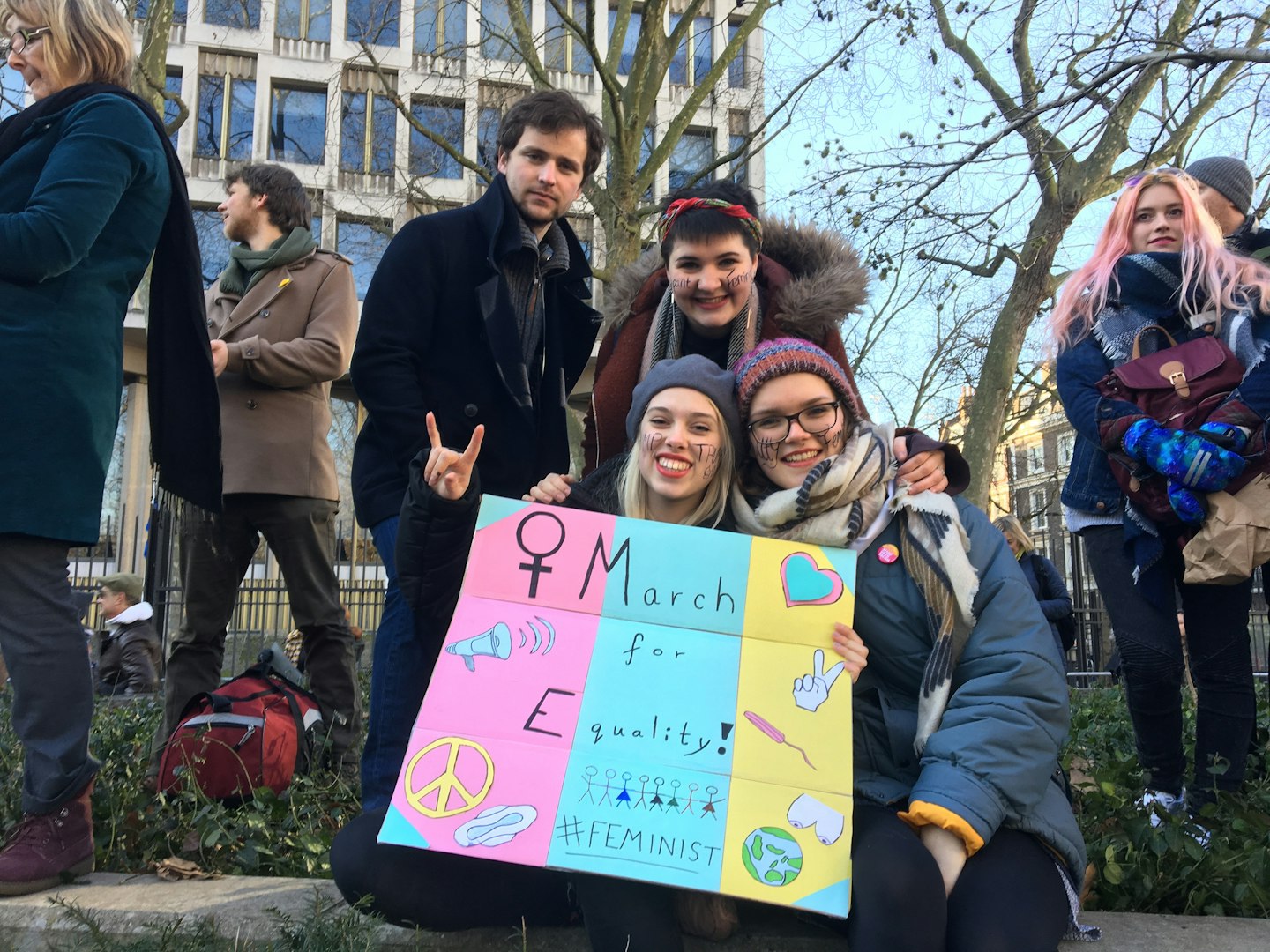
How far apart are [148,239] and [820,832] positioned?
2227 mm

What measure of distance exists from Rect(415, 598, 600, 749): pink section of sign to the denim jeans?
44 centimetres

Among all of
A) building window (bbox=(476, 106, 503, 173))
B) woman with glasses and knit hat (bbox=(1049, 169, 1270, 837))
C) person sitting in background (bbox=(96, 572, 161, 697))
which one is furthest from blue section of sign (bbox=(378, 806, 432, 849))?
person sitting in background (bbox=(96, 572, 161, 697))

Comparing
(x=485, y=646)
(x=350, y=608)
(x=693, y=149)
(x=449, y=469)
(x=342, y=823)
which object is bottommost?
(x=350, y=608)

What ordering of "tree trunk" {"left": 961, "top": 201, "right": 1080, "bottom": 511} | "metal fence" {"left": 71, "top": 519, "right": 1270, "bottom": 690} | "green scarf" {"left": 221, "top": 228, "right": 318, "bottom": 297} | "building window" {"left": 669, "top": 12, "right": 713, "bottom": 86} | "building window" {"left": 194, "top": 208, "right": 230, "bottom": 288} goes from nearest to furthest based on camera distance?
"green scarf" {"left": 221, "top": 228, "right": 318, "bottom": 297}, "tree trunk" {"left": 961, "top": 201, "right": 1080, "bottom": 511}, "metal fence" {"left": 71, "top": 519, "right": 1270, "bottom": 690}, "building window" {"left": 194, "top": 208, "right": 230, "bottom": 288}, "building window" {"left": 669, "top": 12, "right": 713, "bottom": 86}

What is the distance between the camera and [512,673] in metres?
2.18

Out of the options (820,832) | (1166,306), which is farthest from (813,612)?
(1166,306)

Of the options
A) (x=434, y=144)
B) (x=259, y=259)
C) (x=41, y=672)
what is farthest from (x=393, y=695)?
(x=434, y=144)

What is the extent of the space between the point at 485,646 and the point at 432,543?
312 mm

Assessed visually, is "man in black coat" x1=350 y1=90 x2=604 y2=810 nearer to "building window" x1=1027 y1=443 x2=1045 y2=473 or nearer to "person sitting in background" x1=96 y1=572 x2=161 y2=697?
"person sitting in background" x1=96 y1=572 x2=161 y2=697

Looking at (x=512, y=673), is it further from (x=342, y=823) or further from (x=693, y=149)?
(x=693, y=149)

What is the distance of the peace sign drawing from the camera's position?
2.01 m

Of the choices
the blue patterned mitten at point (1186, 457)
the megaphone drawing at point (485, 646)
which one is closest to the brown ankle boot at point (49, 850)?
the megaphone drawing at point (485, 646)

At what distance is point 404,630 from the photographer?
263 centimetres

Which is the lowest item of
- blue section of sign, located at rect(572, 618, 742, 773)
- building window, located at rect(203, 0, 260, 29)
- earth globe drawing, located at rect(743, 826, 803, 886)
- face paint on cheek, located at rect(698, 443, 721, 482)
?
earth globe drawing, located at rect(743, 826, 803, 886)
